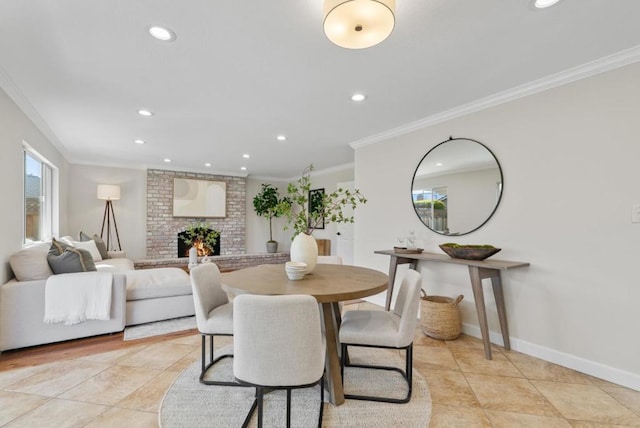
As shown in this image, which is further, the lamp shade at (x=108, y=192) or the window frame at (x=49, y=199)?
the lamp shade at (x=108, y=192)

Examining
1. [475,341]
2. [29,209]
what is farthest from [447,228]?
[29,209]

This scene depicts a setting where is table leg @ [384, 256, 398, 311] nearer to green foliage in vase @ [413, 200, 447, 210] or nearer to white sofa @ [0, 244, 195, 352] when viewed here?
green foliage in vase @ [413, 200, 447, 210]

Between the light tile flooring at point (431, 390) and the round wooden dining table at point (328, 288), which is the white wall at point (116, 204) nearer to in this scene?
the light tile flooring at point (431, 390)

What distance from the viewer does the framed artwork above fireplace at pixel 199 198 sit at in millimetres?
6648

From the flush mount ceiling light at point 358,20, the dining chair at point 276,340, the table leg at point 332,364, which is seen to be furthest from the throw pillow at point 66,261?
the flush mount ceiling light at point 358,20

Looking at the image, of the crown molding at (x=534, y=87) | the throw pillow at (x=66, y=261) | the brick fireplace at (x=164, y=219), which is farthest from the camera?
the brick fireplace at (x=164, y=219)

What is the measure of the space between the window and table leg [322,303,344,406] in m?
3.64

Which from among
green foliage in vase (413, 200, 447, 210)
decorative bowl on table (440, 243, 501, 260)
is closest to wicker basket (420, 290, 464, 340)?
decorative bowl on table (440, 243, 501, 260)

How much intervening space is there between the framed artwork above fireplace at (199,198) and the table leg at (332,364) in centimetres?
577

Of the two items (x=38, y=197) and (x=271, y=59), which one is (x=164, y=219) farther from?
(x=271, y=59)

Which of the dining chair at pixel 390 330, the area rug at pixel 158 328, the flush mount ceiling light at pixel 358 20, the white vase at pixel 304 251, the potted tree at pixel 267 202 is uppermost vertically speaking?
the flush mount ceiling light at pixel 358 20

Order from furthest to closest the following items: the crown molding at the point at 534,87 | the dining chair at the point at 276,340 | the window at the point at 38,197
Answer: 1. the window at the point at 38,197
2. the crown molding at the point at 534,87
3. the dining chair at the point at 276,340

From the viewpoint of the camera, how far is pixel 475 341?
282cm

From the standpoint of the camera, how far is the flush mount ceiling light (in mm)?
1344
